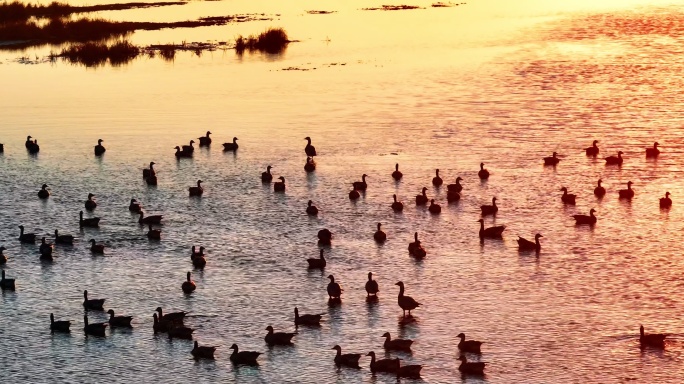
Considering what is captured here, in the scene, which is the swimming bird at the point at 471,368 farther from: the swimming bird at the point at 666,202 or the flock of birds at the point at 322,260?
the swimming bird at the point at 666,202

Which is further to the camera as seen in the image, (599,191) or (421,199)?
(599,191)

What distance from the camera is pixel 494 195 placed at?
52.0 meters

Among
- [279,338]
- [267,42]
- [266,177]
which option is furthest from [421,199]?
[267,42]

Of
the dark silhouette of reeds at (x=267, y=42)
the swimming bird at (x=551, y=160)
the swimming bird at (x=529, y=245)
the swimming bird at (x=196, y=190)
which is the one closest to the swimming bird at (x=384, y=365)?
the swimming bird at (x=529, y=245)

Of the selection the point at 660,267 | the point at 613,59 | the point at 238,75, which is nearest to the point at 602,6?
the point at 613,59

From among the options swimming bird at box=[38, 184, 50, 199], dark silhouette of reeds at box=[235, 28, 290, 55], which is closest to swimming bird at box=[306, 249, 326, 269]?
swimming bird at box=[38, 184, 50, 199]

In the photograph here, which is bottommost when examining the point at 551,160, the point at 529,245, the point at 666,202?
the point at 529,245

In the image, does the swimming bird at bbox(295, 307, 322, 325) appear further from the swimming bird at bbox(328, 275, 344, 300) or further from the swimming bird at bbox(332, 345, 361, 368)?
the swimming bird at bbox(332, 345, 361, 368)

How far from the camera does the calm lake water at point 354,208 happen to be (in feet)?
120

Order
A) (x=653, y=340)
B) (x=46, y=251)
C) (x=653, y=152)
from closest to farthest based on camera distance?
(x=653, y=340) < (x=46, y=251) < (x=653, y=152)

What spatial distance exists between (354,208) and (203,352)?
16.1 m

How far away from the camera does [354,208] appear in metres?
51.1

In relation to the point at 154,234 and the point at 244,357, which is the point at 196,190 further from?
the point at 244,357

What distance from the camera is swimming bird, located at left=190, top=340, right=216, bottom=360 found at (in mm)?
36031
